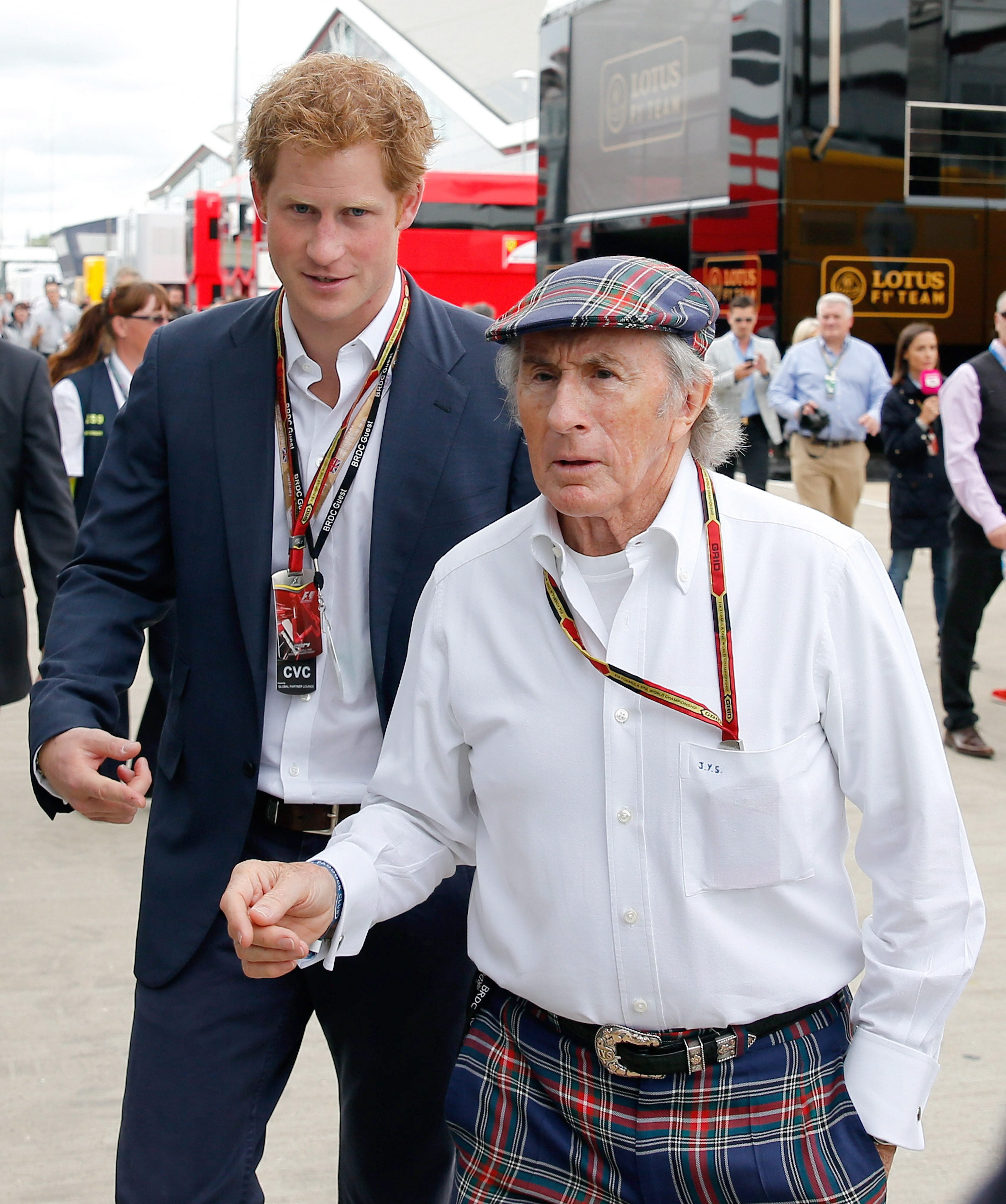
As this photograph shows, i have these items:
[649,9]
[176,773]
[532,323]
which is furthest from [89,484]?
[649,9]

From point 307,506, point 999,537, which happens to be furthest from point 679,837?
point 999,537

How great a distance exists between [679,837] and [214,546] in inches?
39.1

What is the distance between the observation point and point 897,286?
1648 cm

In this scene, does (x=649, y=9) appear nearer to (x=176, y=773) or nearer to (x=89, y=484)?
(x=89, y=484)

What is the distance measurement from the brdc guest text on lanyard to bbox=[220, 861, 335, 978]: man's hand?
1.54 feet

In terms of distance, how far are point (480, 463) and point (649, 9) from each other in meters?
16.6

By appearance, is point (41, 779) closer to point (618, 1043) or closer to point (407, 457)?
point (407, 457)

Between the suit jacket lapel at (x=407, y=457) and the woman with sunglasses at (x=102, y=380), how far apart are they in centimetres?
409

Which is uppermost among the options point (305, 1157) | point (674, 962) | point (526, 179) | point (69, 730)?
point (526, 179)

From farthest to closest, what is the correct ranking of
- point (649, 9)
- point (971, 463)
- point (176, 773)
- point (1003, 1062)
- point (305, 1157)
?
point (649, 9) < point (971, 463) < point (1003, 1062) < point (305, 1157) < point (176, 773)

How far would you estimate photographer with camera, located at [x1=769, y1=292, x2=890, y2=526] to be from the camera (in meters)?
9.73

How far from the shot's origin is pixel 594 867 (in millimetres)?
1853

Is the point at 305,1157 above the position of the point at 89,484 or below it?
below

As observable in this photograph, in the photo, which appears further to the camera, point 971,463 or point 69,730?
point 971,463
